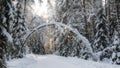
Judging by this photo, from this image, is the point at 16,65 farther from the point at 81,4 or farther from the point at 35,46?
the point at 35,46

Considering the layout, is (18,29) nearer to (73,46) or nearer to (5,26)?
(73,46)

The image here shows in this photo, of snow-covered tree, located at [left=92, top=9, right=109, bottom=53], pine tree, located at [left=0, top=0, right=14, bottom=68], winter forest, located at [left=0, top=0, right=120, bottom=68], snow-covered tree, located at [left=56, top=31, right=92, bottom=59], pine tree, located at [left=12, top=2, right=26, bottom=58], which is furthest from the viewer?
snow-covered tree, located at [left=92, top=9, right=109, bottom=53]

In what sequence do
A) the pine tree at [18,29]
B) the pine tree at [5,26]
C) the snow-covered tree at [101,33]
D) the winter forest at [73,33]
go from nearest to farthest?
the pine tree at [5,26]
the winter forest at [73,33]
the pine tree at [18,29]
the snow-covered tree at [101,33]

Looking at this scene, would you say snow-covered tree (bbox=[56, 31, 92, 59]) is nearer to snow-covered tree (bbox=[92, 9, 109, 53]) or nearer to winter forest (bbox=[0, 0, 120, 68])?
winter forest (bbox=[0, 0, 120, 68])

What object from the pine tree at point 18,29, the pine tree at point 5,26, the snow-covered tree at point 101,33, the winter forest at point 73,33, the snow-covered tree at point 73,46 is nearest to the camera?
the pine tree at point 5,26

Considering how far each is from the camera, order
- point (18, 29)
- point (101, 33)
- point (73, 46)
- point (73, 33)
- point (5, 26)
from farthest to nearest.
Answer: point (73, 46), point (101, 33), point (73, 33), point (18, 29), point (5, 26)

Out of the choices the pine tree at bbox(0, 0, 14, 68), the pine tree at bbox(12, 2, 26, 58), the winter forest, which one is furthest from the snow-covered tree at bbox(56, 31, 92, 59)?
the pine tree at bbox(0, 0, 14, 68)

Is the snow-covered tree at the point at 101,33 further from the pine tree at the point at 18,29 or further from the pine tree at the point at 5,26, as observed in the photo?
the pine tree at the point at 5,26

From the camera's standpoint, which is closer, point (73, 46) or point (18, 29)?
point (18, 29)

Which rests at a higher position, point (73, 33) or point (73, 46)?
point (73, 33)

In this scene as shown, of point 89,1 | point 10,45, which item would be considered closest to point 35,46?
point 89,1

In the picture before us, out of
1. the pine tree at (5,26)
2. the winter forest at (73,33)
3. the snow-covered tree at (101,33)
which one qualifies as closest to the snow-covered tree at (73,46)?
the winter forest at (73,33)

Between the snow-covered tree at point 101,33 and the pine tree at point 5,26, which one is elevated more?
the pine tree at point 5,26

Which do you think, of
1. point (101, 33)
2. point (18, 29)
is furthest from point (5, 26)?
point (101, 33)
